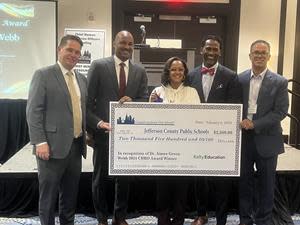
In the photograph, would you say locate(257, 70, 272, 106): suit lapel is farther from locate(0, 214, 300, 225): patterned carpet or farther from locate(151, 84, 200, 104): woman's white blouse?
locate(0, 214, 300, 225): patterned carpet

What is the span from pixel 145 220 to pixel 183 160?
0.92m

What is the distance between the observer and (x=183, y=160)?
303 centimetres

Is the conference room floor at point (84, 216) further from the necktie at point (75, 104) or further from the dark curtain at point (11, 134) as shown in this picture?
the dark curtain at point (11, 134)

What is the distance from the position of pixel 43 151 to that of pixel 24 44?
370 centimetres

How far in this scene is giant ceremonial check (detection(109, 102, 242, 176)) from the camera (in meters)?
2.96

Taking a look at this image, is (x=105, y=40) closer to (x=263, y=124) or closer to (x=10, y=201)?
(x=10, y=201)

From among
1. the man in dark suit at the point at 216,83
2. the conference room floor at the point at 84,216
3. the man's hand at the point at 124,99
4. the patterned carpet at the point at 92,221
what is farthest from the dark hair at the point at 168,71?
the patterned carpet at the point at 92,221

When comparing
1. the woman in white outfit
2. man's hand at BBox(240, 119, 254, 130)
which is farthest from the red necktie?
man's hand at BBox(240, 119, 254, 130)

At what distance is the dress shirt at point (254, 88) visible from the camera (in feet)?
10.0

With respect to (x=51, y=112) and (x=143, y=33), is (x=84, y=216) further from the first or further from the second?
(x=143, y=33)

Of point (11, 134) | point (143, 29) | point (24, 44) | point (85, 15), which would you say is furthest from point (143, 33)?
point (11, 134)

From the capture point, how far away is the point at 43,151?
2.68 meters

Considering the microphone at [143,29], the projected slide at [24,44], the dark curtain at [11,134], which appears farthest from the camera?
the microphone at [143,29]

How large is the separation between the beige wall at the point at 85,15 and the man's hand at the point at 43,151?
12.5 feet
